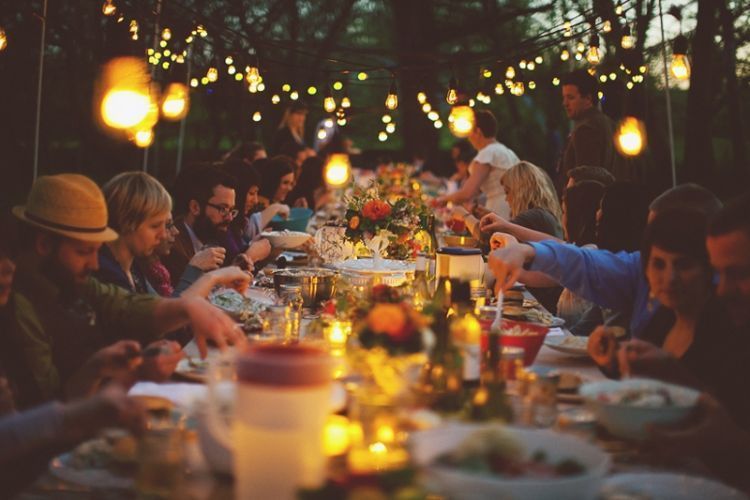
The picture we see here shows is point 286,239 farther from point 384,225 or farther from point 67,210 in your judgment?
point 67,210

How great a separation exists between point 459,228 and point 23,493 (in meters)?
5.07

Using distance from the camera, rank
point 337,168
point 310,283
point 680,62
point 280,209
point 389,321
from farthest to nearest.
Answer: point 337,168 < point 680,62 < point 280,209 < point 310,283 < point 389,321

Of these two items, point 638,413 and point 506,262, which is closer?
point 638,413

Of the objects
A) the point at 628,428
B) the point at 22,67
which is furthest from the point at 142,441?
the point at 22,67

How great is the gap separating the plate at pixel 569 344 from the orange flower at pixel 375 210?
182cm

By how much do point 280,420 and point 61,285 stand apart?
140 centimetres

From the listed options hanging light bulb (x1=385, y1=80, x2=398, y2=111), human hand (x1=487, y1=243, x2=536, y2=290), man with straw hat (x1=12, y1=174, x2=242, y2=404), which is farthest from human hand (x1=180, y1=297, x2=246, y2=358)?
hanging light bulb (x1=385, y1=80, x2=398, y2=111)

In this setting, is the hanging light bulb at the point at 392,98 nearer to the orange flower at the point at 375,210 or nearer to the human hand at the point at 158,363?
the orange flower at the point at 375,210

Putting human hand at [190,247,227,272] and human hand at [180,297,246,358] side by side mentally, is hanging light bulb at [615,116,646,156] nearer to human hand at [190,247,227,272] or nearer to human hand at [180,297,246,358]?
human hand at [190,247,227,272]

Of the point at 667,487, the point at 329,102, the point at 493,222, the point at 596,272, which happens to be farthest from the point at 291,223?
the point at 667,487

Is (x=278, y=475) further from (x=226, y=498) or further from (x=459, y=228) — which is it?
(x=459, y=228)

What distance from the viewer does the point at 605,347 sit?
2.58 metres

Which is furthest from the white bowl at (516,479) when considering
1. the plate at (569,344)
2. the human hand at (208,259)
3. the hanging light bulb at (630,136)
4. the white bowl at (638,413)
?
the hanging light bulb at (630,136)

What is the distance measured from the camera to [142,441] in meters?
1.54
